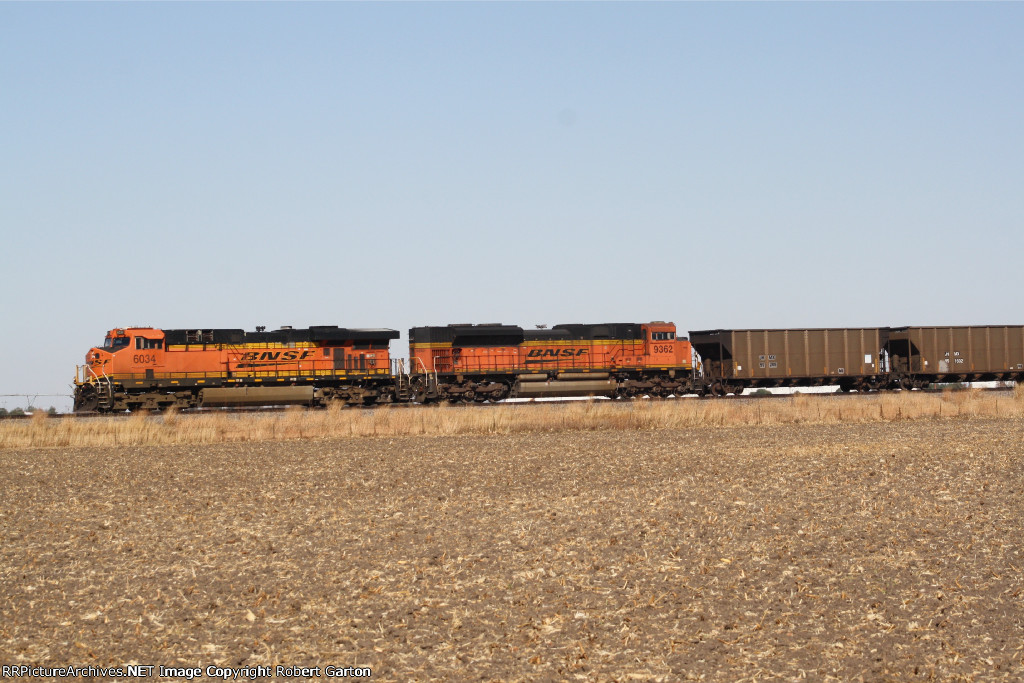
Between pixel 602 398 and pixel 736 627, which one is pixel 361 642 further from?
pixel 602 398

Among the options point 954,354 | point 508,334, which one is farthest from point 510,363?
point 954,354

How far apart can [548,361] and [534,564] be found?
2911 centimetres

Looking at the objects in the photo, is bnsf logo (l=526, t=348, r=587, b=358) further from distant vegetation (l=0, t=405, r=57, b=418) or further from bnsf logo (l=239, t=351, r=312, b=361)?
distant vegetation (l=0, t=405, r=57, b=418)

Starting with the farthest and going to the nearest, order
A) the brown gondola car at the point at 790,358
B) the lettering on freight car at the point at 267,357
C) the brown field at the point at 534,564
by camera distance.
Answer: the brown gondola car at the point at 790,358
the lettering on freight car at the point at 267,357
the brown field at the point at 534,564

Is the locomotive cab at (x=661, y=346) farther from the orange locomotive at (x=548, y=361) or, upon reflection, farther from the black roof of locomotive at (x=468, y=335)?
the black roof of locomotive at (x=468, y=335)

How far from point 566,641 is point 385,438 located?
14.5 metres

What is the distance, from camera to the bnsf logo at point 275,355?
35.5 meters

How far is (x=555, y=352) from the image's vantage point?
3853cm

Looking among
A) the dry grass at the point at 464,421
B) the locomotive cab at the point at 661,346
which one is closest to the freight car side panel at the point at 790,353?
the locomotive cab at the point at 661,346

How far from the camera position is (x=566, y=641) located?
293 inches

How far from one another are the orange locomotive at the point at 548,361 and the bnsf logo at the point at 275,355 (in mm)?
4278

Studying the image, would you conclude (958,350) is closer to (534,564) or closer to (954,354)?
(954,354)

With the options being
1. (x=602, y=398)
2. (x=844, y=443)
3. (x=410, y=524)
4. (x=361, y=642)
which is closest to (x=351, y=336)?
(x=602, y=398)

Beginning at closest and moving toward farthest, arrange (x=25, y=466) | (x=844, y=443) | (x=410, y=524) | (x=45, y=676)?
(x=45, y=676) → (x=410, y=524) → (x=25, y=466) → (x=844, y=443)
